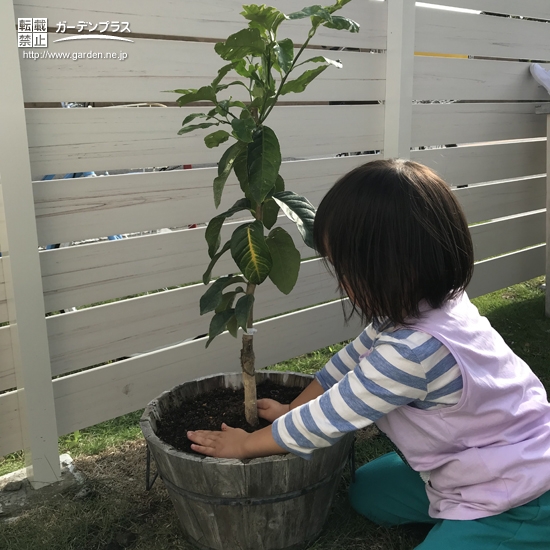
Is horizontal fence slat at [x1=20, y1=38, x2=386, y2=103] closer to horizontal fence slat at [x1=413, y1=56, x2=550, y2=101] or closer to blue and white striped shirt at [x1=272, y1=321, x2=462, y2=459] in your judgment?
horizontal fence slat at [x1=413, y1=56, x2=550, y2=101]

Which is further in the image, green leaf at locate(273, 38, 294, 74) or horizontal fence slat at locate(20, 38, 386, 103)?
horizontal fence slat at locate(20, 38, 386, 103)

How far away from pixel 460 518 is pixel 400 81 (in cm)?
189

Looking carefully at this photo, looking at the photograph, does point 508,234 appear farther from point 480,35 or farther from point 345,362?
point 345,362

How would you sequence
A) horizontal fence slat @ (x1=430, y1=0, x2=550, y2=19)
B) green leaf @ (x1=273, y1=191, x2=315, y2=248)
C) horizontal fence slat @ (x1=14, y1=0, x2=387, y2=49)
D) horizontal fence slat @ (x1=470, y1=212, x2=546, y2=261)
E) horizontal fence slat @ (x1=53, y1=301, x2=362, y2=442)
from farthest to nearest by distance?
horizontal fence slat @ (x1=470, y1=212, x2=546, y2=261) → horizontal fence slat @ (x1=430, y1=0, x2=550, y2=19) → horizontal fence slat @ (x1=53, y1=301, x2=362, y2=442) → horizontal fence slat @ (x1=14, y1=0, x2=387, y2=49) → green leaf @ (x1=273, y1=191, x2=315, y2=248)

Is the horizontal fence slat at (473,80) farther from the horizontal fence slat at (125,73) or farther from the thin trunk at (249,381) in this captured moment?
the thin trunk at (249,381)

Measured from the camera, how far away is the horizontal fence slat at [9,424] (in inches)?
77.7

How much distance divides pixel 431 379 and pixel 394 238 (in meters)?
0.31

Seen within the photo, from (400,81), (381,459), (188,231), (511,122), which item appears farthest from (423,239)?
(511,122)

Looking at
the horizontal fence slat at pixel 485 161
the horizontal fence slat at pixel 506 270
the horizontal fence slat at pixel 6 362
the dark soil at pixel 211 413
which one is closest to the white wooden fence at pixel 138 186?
the horizontal fence slat at pixel 6 362

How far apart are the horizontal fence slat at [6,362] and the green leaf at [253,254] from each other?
35.1 inches

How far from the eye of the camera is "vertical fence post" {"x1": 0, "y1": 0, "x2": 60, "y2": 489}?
1.73 metres

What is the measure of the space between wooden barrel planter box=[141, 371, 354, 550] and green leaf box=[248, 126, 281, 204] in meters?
0.58

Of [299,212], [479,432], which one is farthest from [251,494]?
[299,212]

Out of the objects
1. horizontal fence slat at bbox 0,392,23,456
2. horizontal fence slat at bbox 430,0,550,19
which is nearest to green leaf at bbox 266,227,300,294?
horizontal fence slat at bbox 0,392,23,456
